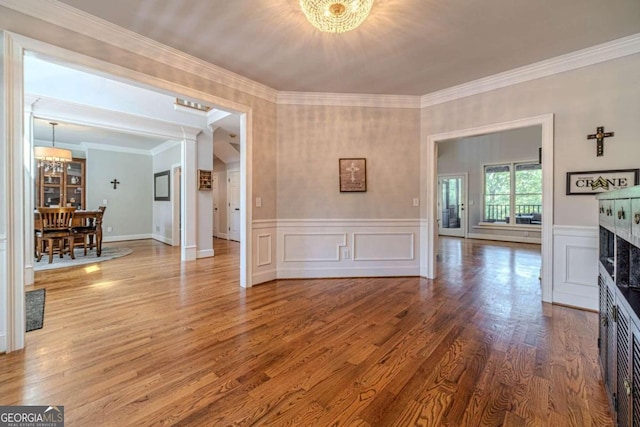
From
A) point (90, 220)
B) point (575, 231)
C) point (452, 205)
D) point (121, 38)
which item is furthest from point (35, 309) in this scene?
point (452, 205)

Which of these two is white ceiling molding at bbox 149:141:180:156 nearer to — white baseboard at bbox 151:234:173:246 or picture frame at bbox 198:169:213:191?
picture frame at bbox 198:169:213:191

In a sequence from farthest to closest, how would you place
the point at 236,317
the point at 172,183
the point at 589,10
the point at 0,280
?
the point at 172,183
the point at 236,317
the point at 589,10
the point at 0,280

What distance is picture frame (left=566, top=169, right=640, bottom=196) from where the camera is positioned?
2.52 metres

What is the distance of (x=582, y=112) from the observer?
276cm

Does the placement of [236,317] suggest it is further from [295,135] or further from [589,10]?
[589,10]

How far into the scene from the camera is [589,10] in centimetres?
214

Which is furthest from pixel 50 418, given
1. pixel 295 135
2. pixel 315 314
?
pixel 295 135

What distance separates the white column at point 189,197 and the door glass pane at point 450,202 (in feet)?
24.8

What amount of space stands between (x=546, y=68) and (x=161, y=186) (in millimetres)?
8256

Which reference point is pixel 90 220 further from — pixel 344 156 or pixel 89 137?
pixel 344 156

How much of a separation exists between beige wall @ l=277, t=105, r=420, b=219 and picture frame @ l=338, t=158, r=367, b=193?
0.07 metres

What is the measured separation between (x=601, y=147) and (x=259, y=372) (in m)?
3.65

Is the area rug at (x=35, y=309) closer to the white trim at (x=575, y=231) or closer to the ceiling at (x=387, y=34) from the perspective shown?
the ceiling at (x=387, y=34)

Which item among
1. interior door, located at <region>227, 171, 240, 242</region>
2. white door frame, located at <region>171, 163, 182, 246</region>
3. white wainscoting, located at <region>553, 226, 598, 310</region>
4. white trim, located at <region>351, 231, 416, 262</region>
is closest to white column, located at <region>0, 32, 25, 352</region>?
white trim, located at <region>351, 231, 416, 262</region>
